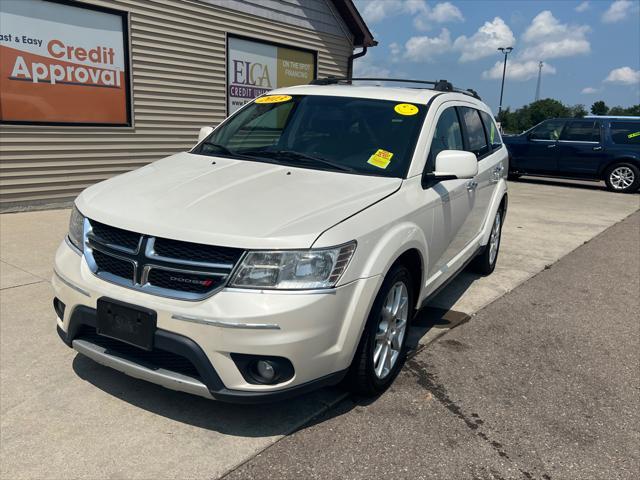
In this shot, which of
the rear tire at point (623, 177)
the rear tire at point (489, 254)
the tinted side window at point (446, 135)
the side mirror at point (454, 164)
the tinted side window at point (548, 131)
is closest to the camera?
the side mirror at point (454, 164)

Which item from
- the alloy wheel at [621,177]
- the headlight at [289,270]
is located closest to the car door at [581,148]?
the alloy wheel at [621,177]

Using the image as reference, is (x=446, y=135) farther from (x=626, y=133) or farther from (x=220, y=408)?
(x=626, y=133)

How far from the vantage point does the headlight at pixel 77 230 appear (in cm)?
297

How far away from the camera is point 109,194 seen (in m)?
3.06

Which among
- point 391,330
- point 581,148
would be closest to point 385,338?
point 391,330

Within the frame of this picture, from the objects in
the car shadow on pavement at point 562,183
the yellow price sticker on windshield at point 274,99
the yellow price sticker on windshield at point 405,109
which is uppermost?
the yellow price sticker on windshield at point 274,99

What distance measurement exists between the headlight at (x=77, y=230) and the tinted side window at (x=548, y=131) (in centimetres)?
1400

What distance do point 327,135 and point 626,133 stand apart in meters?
13.0

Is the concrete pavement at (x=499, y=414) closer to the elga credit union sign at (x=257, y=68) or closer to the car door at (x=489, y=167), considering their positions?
the car door at (x=489, y=167)

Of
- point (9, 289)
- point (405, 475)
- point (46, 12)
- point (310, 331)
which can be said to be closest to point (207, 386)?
point (310, 331)

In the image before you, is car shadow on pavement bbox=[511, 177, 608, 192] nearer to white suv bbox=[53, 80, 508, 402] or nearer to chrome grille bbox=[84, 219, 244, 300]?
white suv bbox=[53, 80, 508, 402]

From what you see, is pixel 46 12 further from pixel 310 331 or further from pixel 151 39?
pixel 310 331

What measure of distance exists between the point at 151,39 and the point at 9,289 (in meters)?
5.27

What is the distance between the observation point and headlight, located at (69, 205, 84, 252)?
2.97 m
